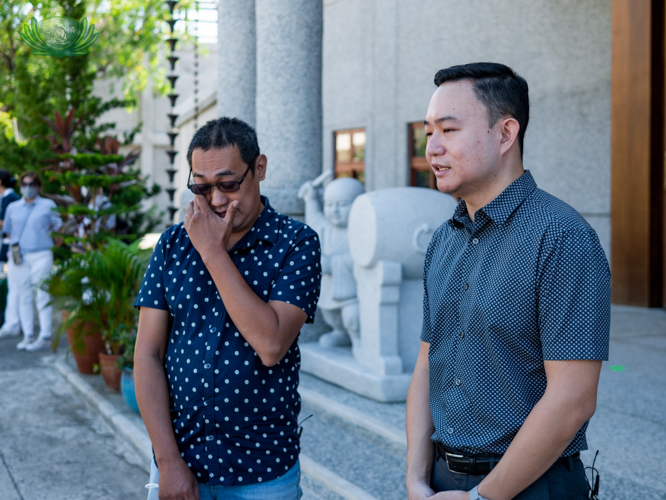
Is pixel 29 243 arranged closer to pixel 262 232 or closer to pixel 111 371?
pixel 111 371

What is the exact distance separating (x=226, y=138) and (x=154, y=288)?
1.61 feet

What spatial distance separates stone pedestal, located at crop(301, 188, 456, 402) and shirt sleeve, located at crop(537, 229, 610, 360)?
316cm

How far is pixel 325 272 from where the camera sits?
541 cm

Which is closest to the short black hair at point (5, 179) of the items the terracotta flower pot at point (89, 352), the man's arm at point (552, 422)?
the terracotta flower pot at point (89, 352)

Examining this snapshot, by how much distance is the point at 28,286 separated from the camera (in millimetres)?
8289

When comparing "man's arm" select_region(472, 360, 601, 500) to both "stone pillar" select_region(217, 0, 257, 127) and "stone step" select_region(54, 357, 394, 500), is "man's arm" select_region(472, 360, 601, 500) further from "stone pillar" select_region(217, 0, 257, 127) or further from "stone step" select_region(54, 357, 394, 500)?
"stone pillar" select_region(217, 0, 257, 127)

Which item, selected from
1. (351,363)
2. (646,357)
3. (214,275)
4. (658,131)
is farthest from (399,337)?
(658,131)

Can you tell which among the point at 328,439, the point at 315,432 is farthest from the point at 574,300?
the point at 315,432

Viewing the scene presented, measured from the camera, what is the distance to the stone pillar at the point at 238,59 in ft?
22.9

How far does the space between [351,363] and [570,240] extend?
3749 mm

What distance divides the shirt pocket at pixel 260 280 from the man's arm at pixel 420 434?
1.58ft

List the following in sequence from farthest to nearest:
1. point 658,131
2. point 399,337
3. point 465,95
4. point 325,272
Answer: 1. point 658,131
2. point 325,272
3. point 399,337
4. point 465,95

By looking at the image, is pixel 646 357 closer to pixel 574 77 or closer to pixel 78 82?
pixel 574 77

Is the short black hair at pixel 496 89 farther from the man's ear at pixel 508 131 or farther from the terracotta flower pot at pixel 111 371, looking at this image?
the terracotta flower pot at pixel 111 371
